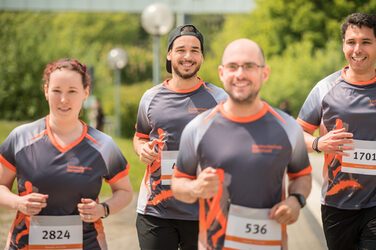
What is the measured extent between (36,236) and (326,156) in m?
2.28

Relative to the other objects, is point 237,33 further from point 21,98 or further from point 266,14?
point 21,98

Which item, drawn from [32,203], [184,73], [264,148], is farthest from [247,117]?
[184,73]

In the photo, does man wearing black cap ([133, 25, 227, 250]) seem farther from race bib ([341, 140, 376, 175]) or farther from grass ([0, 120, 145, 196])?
grass ([0, 120, 145, 196])

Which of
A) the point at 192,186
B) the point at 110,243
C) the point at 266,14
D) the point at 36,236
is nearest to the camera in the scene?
the point at 192,186

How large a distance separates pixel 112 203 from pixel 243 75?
1.16 metres

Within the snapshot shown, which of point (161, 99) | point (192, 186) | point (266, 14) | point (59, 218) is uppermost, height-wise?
point (266, 14)

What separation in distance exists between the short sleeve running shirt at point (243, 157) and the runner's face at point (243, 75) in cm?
14

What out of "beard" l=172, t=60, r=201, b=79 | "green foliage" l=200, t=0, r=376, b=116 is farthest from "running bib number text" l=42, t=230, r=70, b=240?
"green foliage" l=200, t=0, r=376, b=116

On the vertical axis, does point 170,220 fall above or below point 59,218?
below

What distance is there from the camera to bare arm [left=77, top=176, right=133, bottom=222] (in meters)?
3.39

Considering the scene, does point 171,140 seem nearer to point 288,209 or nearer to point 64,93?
point 64,93

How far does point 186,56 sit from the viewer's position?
4.53m

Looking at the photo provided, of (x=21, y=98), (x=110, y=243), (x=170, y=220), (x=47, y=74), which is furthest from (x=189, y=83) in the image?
(x=21, y=98)

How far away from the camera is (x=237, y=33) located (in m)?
41.8
